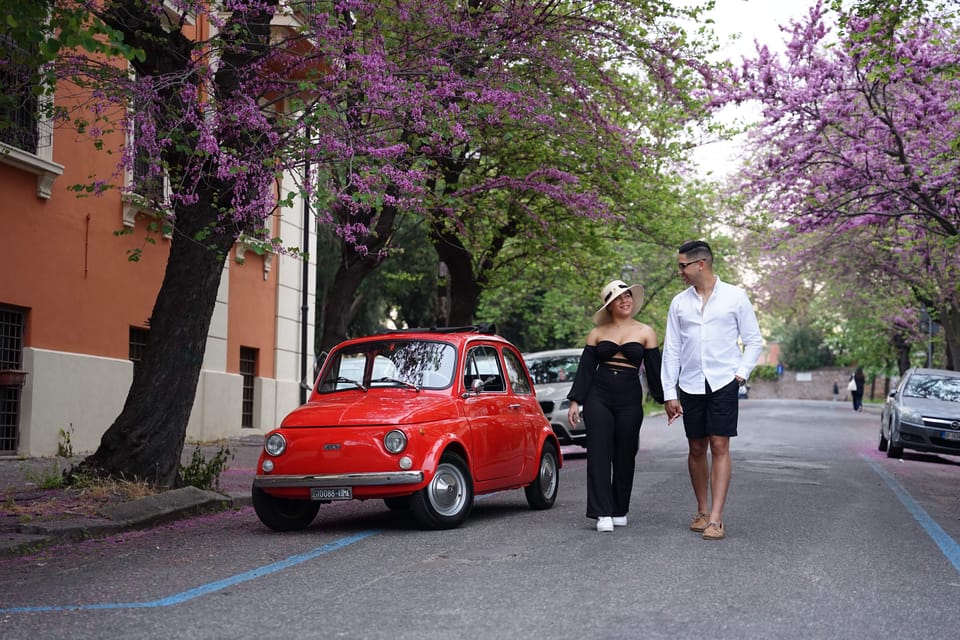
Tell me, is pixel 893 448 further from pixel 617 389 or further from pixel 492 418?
pixel 617 389

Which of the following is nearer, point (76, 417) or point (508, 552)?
point (508, 552)

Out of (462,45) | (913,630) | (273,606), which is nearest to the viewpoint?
(913,630)

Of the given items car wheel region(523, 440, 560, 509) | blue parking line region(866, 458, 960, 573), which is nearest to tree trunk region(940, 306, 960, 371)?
blue parking line region(866, 458, 960, 573)

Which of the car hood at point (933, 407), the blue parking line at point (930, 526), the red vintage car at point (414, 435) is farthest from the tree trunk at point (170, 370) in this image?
the car hood at point (933, 407)

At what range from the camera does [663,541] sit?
8.51 m

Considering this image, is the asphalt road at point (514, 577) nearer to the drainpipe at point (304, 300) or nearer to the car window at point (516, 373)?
the car window at point (516, 373)

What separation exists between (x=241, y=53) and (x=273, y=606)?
7.32 m

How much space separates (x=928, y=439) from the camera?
66.0 feet

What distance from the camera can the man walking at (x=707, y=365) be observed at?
28.7ft

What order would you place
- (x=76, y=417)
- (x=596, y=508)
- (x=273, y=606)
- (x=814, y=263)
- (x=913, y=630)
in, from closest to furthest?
(x=913, y=630), (x=273, y=606), (x=596, y=508), (x=76, y=417), (x=814, y=263)

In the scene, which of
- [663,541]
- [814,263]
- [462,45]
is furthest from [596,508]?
[814,263]

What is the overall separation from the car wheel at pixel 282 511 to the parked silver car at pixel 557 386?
30.6 feet

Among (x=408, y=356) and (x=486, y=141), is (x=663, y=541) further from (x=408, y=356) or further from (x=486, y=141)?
(x=486, y=141)

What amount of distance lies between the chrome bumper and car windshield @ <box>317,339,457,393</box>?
1.20m
